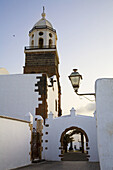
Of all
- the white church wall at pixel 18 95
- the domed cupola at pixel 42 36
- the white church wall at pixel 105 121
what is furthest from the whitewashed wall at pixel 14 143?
the domed cupola at pixel 42 36

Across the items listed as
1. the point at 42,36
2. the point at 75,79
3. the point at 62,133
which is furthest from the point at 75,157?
the point at 75,79

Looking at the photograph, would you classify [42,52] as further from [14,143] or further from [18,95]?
[14,143]

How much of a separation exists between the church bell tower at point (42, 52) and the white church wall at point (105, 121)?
44.0ft

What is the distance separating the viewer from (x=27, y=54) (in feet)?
67.1

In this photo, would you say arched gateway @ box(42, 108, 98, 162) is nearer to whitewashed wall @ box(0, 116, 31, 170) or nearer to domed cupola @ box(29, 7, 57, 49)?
whitewashed wall @ box(0, 116, 31, 170)

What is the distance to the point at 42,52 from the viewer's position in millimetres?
20203

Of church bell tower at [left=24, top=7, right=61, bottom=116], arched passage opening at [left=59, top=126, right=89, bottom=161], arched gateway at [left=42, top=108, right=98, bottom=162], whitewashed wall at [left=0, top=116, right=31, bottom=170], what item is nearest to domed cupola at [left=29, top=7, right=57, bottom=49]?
church bell tower at [left=24, top=7, right=61, bottom=116]

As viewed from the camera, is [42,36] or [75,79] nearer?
[75,79]

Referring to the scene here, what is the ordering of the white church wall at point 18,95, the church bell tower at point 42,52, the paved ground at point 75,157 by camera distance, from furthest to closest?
the church bell tower at point 42,52
the paved ground at point 75,157
the white church wall at point 18,95

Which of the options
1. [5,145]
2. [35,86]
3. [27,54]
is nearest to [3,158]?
[5,145]

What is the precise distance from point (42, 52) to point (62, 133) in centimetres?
906

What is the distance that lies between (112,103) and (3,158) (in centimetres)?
605

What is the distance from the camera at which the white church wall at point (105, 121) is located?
A: 5789mm

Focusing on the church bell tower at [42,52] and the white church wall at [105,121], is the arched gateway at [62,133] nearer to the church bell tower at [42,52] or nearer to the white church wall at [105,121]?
the church bell tower at [42,52]
